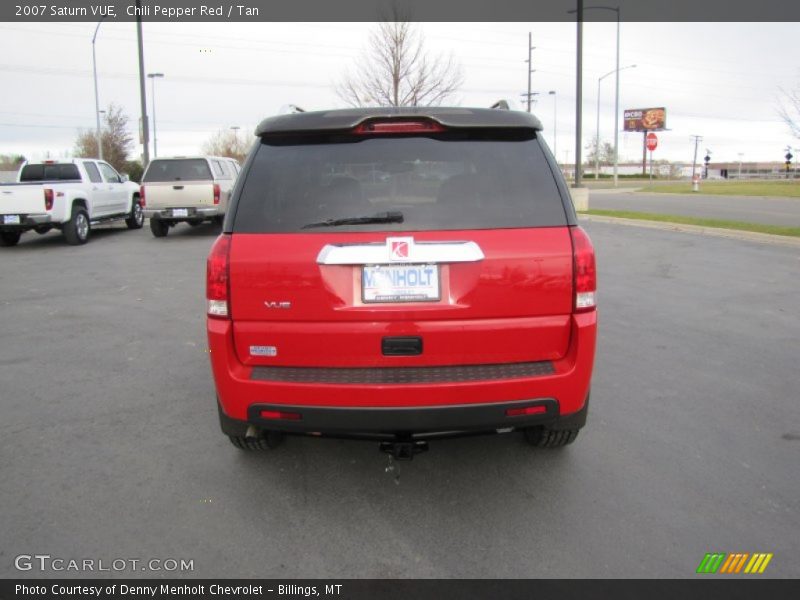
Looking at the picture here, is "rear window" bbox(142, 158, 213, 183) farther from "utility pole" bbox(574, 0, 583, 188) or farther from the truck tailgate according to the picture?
"utility pole" bbox(574, 0, 583, 188)

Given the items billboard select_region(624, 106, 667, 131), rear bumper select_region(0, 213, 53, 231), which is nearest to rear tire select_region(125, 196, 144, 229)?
rear bumper select_region(0, 213, 53, 231)

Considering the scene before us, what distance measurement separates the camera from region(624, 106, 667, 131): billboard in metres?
91.1

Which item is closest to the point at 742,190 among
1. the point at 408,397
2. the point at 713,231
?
the point at 713,231

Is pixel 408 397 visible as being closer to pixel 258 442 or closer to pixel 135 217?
pixel 258 442

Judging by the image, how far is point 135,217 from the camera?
704 inches

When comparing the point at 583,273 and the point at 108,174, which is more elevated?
the point at 108,174

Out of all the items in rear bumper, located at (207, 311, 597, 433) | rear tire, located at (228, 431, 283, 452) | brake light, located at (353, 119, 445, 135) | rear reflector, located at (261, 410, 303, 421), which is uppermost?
brake light, located at (353, 119, 445, 135)

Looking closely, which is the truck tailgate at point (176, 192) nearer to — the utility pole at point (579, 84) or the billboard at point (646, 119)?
the utility pole at point (579, 84)

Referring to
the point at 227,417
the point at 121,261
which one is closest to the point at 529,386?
the point at 227,417

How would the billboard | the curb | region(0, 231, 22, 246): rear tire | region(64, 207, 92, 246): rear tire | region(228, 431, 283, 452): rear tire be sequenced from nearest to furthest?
region(228, 431, 283, 452): rear tire < the curb < region(64, 207, 92, 246): rear tire < region(0, 231, 22, 246): rear tire < the billboard

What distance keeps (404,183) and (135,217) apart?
54.9ft

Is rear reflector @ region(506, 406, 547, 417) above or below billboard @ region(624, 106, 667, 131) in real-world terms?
below

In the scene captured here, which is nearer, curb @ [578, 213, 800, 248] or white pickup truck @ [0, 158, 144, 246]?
curb @ [578, 213, 800, 248]

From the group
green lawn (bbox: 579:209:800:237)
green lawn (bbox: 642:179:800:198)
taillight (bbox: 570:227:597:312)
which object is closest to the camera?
taillight (bbox: 570:227:597:312)
